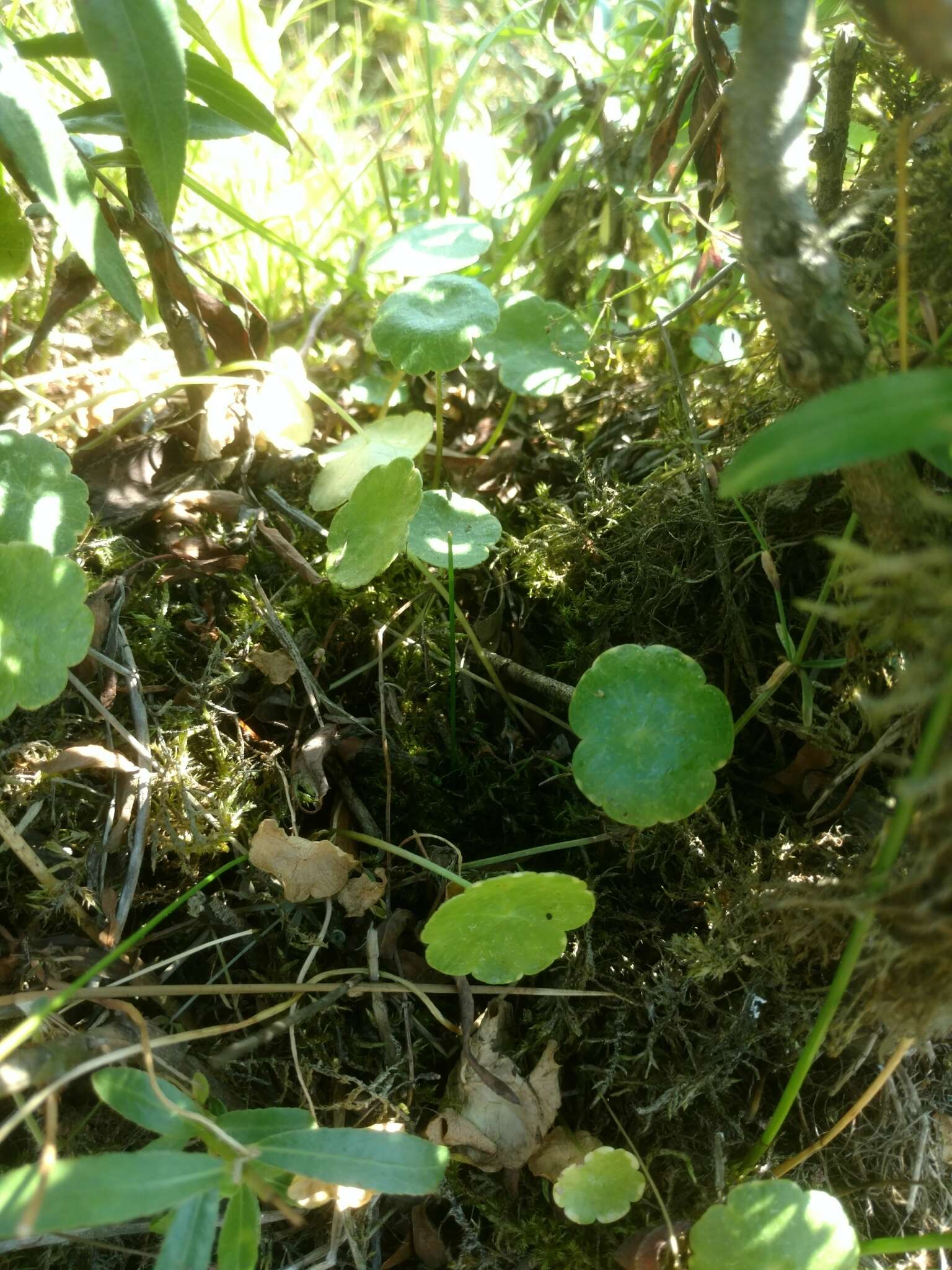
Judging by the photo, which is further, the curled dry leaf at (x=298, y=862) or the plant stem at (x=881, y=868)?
the curled dry leaf at (x=298, y=862)

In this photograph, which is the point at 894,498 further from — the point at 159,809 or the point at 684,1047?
the point at 159,809

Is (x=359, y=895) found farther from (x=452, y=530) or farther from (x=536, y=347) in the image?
(x=536, y=347)

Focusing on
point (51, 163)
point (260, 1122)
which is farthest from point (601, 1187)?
point (51, 163)

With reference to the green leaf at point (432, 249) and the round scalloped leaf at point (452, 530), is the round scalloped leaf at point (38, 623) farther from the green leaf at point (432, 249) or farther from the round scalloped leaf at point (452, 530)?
the green leaf at point (432, 249)

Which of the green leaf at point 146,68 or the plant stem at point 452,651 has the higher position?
the green leaf at point 146,68

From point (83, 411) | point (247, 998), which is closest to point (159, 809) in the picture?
point (247, 998)

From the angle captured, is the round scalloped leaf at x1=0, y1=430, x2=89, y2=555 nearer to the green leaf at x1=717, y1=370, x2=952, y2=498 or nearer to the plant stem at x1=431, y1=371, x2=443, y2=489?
the plant stem at x1=431, y1=371, x2=443, y2=489

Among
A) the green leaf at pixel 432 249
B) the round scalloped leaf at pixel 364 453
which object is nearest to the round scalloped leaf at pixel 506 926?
the round scalloped leaf at pixel 364 453
